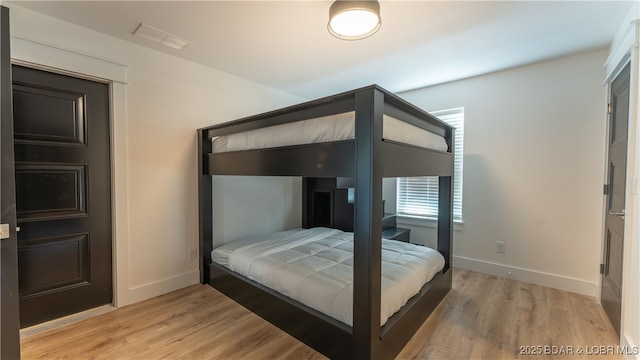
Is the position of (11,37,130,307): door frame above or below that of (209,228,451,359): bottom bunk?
above

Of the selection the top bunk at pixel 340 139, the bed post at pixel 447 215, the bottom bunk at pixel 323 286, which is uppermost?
the top bunk at pixel 340 139

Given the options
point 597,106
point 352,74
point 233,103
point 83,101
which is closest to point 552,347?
point 597,106

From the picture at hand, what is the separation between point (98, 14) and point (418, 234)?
3.80 meters

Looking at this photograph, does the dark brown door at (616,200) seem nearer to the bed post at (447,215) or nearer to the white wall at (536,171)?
the white wall at (536,171)

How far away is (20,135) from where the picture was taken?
1.85 meters

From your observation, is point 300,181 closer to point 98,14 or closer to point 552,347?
point 98,14

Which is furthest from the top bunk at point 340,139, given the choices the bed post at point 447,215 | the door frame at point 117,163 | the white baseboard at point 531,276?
the white baseboard at point 531,276

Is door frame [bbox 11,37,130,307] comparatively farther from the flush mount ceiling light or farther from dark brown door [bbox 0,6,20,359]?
the flush mount ceiling light

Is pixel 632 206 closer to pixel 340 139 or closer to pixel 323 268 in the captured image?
pixel 340 139

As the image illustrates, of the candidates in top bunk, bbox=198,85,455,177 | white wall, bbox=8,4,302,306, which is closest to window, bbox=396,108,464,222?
top bunk, bbox=198,85,455,177

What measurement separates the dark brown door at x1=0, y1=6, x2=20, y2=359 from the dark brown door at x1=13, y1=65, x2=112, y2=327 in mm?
778

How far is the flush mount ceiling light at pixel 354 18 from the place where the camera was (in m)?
1.56

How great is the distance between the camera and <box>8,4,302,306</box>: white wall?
1.96 m

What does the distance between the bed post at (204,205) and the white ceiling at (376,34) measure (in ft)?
2.79
